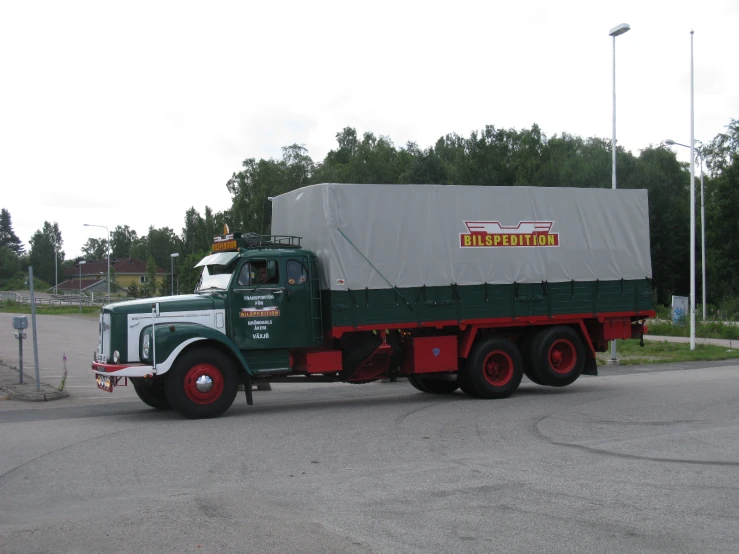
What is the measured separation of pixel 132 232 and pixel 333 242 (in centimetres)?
18675

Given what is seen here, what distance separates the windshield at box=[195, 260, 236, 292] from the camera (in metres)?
13.9

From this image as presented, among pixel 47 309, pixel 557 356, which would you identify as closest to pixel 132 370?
pixel 557 356

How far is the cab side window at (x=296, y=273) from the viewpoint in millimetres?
14102

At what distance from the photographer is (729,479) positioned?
8.35 m

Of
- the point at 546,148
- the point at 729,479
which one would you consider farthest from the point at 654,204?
the point at 729,479

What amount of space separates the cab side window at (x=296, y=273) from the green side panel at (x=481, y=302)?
0.48 meters

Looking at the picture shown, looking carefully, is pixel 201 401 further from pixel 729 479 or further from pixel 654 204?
pixel 654 204

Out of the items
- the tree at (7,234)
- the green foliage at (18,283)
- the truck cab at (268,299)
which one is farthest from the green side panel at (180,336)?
the tree at (7,234)

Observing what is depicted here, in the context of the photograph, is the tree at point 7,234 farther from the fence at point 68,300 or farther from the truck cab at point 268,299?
the truck cab at point 268,299

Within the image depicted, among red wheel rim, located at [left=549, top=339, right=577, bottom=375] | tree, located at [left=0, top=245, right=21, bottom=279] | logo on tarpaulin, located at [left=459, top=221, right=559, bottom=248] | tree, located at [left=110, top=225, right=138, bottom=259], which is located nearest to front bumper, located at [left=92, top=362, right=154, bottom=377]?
logo on tarpaulin, located at [left=459, top=221, right=559, bottom=248]

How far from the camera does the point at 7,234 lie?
160875 mm

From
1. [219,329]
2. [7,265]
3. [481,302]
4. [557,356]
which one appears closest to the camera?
[219,329]

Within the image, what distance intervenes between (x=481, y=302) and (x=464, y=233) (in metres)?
1.34

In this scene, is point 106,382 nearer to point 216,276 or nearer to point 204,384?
point 204,384
